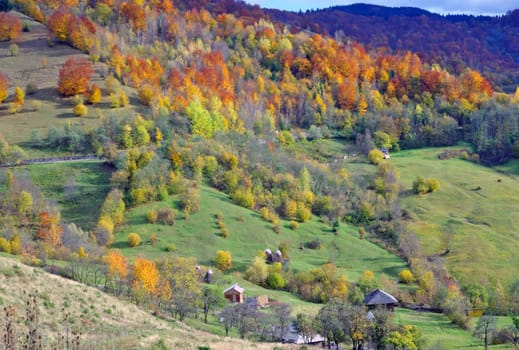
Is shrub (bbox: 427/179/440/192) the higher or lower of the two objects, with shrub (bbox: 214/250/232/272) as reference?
higher

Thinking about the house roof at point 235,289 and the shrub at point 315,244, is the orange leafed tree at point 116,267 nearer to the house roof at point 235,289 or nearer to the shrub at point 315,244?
the house roof at point 235,289

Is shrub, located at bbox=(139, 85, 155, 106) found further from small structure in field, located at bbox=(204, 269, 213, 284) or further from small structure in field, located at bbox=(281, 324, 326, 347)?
small structure in field, located at bbox=(281, 324, 326, 347)

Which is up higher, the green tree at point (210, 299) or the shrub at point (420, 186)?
the green tree at point (210, 299)

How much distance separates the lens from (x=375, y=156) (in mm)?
116250

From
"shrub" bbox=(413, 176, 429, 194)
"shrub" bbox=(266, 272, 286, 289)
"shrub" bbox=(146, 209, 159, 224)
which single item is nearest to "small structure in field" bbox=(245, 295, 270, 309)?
"shrub" bbox=(266, 272, 286, 289)

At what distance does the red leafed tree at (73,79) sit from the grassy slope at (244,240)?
39.7 m

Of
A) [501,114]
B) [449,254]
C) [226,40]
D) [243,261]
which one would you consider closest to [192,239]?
[243,261]

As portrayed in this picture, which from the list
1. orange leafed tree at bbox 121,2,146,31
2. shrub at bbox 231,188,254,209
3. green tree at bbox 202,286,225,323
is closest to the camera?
green tree at bbox 202,286,225,323

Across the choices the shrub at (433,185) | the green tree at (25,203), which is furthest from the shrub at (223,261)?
the shrub at (433,185)

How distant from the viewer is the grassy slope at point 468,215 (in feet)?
252

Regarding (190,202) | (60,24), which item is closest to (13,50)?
(60,24)

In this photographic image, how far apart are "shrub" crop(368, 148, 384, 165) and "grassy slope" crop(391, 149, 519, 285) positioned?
9.44 ft

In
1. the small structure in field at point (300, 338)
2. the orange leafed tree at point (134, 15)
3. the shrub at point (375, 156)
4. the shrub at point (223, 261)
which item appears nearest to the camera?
the small structure in field at point (300, 338)

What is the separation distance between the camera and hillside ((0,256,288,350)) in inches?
1209
